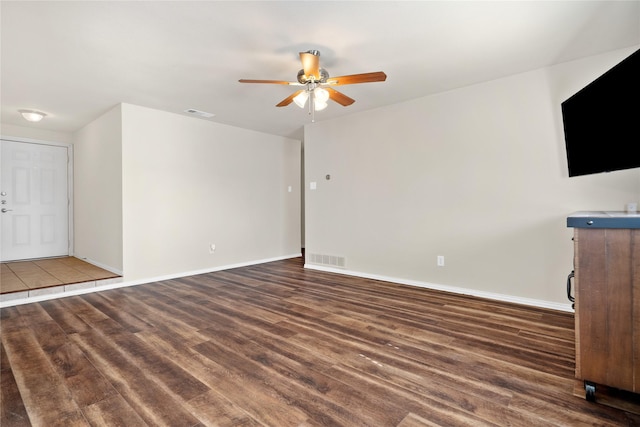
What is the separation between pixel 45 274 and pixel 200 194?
7.71ft

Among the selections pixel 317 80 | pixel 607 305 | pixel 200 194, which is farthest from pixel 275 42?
pixel 200 194

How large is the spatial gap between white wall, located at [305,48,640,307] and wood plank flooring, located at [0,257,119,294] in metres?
3.54

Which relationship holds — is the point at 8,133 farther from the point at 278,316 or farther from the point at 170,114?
the point at 278,316

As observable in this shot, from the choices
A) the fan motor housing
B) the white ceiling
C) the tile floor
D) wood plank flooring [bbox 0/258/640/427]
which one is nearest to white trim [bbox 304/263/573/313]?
wood plank flooring [bbox 0/258/640/427]

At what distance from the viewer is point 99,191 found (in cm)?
473

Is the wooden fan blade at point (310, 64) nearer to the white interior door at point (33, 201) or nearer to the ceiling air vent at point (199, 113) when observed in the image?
the ceiling air vent at point (199, 113)

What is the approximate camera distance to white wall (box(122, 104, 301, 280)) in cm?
415

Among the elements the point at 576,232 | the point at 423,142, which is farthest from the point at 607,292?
the point at 423,142

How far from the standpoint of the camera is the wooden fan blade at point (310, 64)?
2.42 metres

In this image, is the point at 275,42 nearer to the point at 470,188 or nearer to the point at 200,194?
the point at 470,188

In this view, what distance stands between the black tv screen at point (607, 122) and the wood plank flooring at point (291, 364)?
139 cm

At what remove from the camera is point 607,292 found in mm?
1561

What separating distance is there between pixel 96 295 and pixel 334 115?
159 inches

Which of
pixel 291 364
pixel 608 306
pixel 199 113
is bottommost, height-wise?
pixel 291 364
